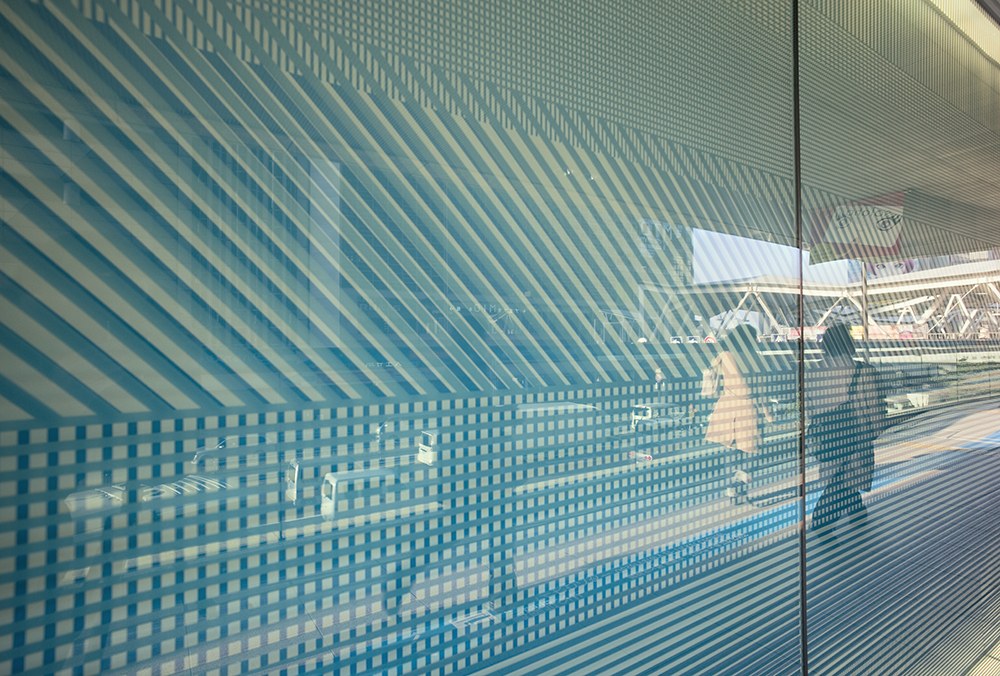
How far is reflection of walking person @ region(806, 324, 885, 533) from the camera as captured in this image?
1419 millimetres

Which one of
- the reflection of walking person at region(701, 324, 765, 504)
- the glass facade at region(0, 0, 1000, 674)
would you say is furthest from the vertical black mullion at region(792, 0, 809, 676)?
the reflection of walking person at region(701, 324, 765, 504)

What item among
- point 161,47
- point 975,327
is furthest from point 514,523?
point 975,327

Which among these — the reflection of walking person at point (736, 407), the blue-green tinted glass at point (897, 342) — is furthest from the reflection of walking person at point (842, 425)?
the reflection of walking person at point (736, 407)

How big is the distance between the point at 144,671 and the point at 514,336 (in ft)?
1.87

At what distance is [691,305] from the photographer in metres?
1.10

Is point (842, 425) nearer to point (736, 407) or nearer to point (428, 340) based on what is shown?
point (736, 407)

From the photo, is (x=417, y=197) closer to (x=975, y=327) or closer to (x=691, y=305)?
(x=691, y=305)

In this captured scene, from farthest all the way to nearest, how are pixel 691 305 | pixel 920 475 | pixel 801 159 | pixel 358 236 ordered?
1. pixel 920 475
2. pixel 801 159
3. pixel 691 305
4. pixel 358 236

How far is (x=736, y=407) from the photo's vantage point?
1.19 m

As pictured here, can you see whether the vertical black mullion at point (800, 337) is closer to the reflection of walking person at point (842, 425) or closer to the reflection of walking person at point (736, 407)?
the reflection of walking person at point (842, 425)

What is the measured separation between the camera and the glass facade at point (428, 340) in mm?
557

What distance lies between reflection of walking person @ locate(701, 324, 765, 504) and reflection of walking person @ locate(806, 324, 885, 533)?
26 centimetres

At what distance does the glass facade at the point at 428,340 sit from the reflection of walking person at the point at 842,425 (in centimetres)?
2

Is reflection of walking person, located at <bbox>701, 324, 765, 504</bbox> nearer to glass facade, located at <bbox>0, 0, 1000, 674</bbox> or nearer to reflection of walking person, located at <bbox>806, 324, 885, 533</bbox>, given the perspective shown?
glass facade, located at <bbox>0, 0, 1000, 674</bbox>
